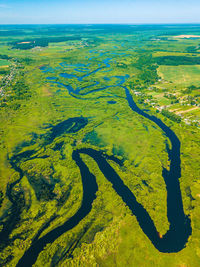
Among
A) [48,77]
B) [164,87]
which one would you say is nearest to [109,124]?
[164,87]

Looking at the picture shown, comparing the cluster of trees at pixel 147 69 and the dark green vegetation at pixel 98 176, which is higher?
the cluster of trees at pixel 147 69

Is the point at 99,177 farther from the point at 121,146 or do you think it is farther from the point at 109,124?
the point at 109,124

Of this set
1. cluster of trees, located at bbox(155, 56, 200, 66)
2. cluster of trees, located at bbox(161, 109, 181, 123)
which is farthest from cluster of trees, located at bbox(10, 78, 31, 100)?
cluster of trees, located at bbox(155, 56, 200, 66)

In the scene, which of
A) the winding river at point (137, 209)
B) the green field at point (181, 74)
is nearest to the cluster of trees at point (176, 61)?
the green field at point (181, 74)

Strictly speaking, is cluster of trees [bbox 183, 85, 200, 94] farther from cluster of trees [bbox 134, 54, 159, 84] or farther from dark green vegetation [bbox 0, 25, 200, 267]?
cluster of trees [bbox 134, 54, 159, 84]

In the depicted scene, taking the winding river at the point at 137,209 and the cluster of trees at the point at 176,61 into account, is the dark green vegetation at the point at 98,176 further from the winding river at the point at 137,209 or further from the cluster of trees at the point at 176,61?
the cluster of trees at the point at 176,61

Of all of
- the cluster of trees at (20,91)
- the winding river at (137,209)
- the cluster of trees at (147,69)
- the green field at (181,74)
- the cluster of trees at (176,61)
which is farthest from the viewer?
the cluster of trees at (176,61)
